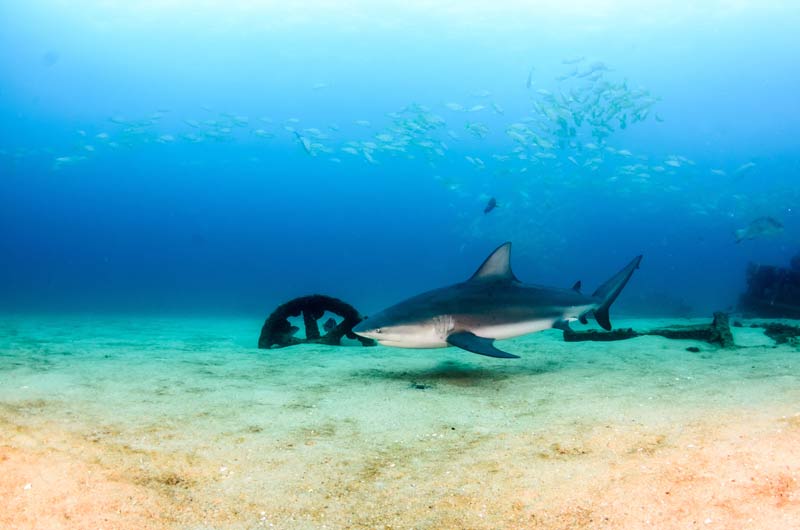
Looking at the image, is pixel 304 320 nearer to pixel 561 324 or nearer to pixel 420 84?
pixel 561 324

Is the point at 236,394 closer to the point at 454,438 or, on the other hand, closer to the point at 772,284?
the point at 454,438

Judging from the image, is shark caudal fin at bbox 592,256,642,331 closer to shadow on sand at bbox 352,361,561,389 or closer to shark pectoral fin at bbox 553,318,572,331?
shark pectoral fin at bbox 553,318,572,331

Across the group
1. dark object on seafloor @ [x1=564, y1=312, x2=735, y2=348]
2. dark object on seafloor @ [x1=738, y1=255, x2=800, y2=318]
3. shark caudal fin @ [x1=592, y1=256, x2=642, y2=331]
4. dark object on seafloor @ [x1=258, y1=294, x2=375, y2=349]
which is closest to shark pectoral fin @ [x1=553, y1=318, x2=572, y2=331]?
shark caudal fin @ [x1=592, y1=256, x2=642, y2=331]

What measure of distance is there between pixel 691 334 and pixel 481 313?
5.16m

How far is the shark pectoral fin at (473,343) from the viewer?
4.84 m

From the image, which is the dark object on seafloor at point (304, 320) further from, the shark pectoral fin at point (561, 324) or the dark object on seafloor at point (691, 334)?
the dark object on seafloor at point (691, 334)

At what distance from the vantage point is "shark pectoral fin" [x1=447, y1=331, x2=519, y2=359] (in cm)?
484

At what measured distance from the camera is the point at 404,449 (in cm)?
331

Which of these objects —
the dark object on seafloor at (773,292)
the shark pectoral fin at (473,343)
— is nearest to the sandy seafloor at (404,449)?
the shark pectoral fin at (473,343)

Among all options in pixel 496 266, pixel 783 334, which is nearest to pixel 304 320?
pixel 496 266

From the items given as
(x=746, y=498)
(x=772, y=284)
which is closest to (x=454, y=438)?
(x=746, y=498)

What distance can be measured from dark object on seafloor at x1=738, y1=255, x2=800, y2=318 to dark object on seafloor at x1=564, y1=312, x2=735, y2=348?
35.7 feet

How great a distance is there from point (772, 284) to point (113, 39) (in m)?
89.4

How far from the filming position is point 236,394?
4.86 m
